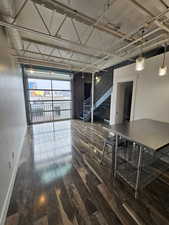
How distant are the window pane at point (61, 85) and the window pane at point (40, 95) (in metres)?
0.53

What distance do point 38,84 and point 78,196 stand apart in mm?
5807

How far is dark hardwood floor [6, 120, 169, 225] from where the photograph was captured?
1354 millimetres

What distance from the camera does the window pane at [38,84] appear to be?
A: 5706mm

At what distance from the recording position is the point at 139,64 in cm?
195

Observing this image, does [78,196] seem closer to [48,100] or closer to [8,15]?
[8,15]

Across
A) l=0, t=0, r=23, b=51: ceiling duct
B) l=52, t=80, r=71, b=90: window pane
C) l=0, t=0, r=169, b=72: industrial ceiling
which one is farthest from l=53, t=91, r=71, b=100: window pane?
l=0, t=0, r=23, b=51: ceiling duct

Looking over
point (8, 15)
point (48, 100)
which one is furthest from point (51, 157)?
point (48, 100)

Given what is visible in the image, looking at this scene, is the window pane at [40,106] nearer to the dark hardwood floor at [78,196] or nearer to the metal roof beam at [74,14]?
the dark hardwood floor at [78,196]

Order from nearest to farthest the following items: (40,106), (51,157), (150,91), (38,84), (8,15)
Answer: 1. (8,15)
2. (51,157)
3. (150,91)
4. (38,84)
5. (40,106)

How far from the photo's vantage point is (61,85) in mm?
6578

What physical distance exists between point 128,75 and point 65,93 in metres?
4.16

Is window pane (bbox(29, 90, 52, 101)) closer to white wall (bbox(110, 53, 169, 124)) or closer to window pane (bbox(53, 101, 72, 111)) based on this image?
window pane (bbox(53, 101, 72, 111))

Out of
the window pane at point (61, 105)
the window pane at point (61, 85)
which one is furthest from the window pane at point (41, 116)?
the window pane at point (61, 85)

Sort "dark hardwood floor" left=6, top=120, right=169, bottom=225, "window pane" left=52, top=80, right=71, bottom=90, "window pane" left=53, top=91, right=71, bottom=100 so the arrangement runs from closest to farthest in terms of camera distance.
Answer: "dark hardwood floor" left=6, top=120, right=169, bottom=225, "window pane" left=52, top=80, right=71, bottom=90, "window pane" left=53, top=91, right=71, bottom=100
